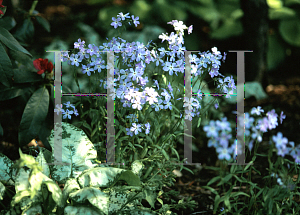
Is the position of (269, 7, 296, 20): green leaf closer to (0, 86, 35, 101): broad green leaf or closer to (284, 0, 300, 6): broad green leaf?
(284, 0, 300, 6): broad green leaf

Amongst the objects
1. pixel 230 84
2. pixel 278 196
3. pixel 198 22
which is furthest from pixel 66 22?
pixel 278 196

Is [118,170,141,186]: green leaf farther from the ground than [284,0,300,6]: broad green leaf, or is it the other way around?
[284,0,300,6]: broad green leaf

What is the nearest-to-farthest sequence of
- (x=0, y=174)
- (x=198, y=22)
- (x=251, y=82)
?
(x=0, y=174), (x=251, y=82), (x=198, y=22)

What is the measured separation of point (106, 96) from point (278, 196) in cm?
94

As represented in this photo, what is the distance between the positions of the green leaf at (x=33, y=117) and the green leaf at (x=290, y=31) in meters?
3.43

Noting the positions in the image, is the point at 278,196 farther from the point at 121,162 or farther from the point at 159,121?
the point at 121,162

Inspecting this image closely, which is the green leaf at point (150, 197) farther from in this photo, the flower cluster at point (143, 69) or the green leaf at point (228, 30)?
the green leaf at point (228, 30)

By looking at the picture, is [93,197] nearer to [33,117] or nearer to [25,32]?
[33,117]

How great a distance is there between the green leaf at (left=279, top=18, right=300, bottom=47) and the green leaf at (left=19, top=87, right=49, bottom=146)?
3432 mm

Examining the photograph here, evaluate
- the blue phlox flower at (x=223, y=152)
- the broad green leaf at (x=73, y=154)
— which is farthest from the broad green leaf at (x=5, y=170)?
the blue phlox flower at (x=223, y=152)

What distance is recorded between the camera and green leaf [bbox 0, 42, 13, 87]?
179 centimetres

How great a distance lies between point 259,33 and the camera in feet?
11.3

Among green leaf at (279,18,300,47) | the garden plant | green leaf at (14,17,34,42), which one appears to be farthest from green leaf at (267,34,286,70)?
green leaf at (14,17,34,42)

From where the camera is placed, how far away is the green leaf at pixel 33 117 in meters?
1.91
